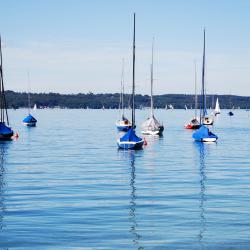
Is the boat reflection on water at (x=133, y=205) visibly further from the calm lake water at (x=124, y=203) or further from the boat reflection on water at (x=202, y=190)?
the boat reflection on water at (x=202, y=190)

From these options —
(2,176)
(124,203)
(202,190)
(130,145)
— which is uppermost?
(124,203)

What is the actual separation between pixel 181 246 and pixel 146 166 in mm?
32101

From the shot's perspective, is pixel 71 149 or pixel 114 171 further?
pixel 71 149

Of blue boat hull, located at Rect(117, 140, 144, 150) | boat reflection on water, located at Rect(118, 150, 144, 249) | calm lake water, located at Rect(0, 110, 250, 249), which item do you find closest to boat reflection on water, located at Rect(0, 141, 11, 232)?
calm lake water, located at Rect(0, 110, 250, 249)

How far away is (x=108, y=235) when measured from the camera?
76.7 feet

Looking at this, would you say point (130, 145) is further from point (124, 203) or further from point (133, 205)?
point (133, 205)

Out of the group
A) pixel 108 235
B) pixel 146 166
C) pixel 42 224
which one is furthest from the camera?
pixel 146 166

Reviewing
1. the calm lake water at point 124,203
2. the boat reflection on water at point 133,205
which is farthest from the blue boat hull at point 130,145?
the calm lake water at point 124,203

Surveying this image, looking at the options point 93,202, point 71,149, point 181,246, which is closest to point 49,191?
point 93,202

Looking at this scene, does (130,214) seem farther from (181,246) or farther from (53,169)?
(53,169)

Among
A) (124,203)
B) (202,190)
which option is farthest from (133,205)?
(202,190)

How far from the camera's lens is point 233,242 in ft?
73.0

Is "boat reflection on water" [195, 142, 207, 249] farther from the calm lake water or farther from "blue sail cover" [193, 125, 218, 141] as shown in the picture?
"blue sail cover" [193, 125, 218, 141]

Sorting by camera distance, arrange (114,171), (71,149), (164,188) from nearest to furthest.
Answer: (164,188), (114,171), (71,149)
